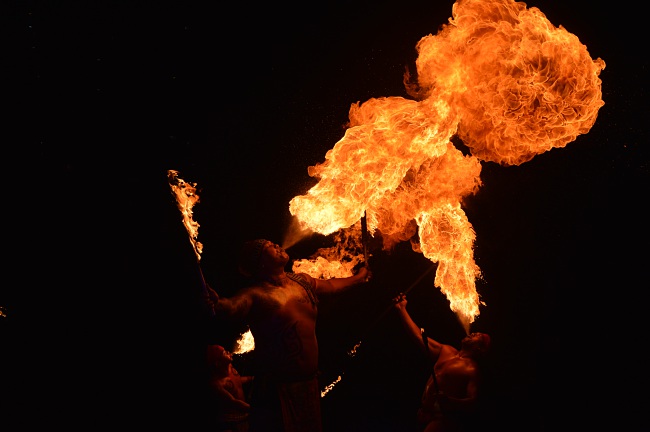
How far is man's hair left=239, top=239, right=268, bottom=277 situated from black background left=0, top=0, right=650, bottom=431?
0.62 metres

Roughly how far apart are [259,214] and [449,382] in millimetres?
2482

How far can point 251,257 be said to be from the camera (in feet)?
12.8

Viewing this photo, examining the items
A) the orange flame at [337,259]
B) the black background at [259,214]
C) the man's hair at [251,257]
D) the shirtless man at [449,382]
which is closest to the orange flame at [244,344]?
the black background at [259,214]

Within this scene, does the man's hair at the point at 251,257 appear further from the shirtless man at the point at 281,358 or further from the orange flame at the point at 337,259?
the orange flame at the point at 337,259

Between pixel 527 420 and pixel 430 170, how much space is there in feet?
9.26

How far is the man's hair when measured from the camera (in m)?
3.88

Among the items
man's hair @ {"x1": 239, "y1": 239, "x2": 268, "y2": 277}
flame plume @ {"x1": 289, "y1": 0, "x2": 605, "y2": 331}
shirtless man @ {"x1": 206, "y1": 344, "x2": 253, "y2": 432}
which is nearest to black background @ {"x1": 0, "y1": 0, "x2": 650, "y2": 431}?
shirtless man @ {"x1": 206, "y1": 344, "x2": 253, "y2": 432}

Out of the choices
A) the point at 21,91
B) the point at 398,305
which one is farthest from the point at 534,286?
the point at 21,91

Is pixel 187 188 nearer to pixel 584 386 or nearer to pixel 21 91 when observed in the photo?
pixel 21 91

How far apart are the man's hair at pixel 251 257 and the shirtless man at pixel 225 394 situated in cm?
76

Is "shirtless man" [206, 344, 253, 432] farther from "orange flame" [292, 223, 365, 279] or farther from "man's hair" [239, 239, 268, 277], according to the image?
"orange flame" [292, 223, 365, 279]

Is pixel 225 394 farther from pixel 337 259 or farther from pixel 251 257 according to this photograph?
pixel 337 259

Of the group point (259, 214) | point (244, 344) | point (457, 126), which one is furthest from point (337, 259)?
point (457, 126)

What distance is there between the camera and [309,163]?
538cm
